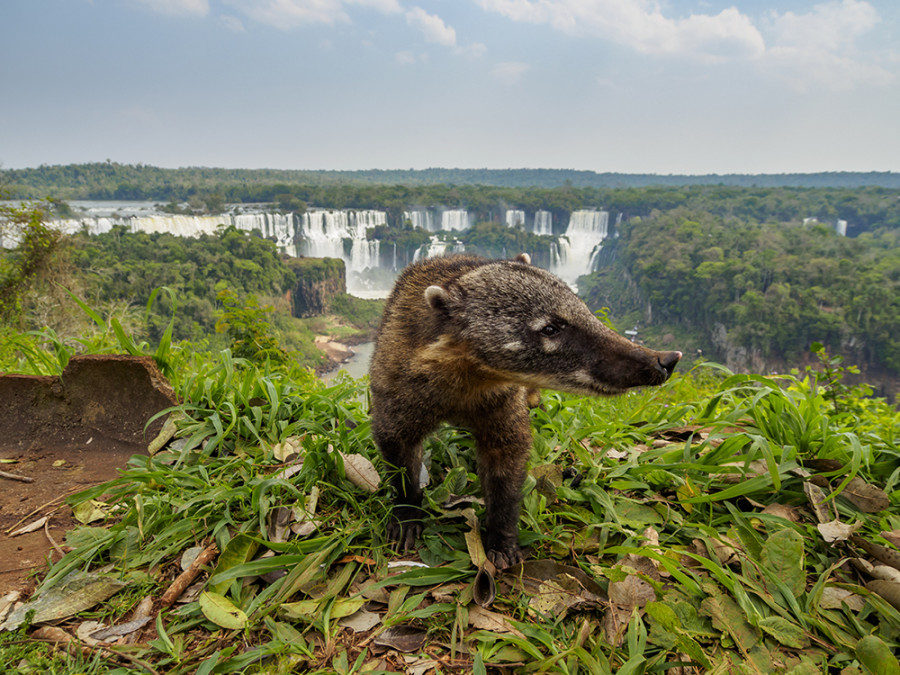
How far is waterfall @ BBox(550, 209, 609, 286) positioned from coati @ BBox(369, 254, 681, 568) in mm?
54755

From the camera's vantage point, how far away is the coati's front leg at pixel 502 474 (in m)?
2.94

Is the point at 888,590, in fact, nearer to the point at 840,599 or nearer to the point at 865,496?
the point at 840,599

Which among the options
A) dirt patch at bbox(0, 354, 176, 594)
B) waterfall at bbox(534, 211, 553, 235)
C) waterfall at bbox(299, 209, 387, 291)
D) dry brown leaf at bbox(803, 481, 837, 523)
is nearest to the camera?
dry brown leaf at bbox(803, 481, 837, 523)

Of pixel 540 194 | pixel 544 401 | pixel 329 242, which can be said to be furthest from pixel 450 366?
pixel 540 194

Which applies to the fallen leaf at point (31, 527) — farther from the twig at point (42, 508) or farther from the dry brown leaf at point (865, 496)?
the dry brown leaf at point (865, 496)

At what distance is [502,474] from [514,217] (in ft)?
216

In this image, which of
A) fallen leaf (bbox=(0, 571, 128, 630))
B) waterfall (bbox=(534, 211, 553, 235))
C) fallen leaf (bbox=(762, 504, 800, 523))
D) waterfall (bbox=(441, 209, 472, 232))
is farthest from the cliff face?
fallen leaf (bbox=(762, 504, 800, 523))

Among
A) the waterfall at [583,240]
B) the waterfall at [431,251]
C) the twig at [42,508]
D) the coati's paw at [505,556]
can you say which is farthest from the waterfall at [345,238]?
the coati's paw at [505,556]

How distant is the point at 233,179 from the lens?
354ft

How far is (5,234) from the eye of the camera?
23.9 metres

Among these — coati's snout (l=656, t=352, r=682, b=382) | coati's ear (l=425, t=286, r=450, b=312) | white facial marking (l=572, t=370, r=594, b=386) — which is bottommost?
white facial marking (l=572, t=370, r=594, b=386)

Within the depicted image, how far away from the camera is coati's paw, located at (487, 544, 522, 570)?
9.29 feet

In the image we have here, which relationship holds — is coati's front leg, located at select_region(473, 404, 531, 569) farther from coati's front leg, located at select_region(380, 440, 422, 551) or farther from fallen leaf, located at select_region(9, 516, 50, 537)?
fallen leaf, located at select_region(9, 516, 50, 537)

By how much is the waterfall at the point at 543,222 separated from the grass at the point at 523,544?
63.5 meters
